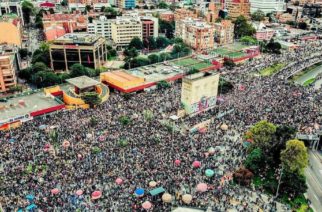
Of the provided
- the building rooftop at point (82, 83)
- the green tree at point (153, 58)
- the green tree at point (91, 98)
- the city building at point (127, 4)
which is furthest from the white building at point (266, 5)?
the green tree at point (91, 98)

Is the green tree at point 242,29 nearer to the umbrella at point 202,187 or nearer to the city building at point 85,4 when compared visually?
the city building at point 85,4

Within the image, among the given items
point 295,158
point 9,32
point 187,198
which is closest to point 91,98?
point 187,198

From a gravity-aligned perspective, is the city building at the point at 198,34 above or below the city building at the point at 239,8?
below

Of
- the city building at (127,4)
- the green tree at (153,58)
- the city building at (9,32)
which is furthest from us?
the city building at (127,4)

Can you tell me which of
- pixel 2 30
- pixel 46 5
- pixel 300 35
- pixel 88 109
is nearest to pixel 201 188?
pixel 88 109

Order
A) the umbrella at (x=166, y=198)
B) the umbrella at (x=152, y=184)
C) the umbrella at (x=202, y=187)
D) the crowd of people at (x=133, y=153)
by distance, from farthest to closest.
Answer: the umbrella at (x=152, y=184)
the umbrella at (x=202, y=187)
the crowd of people at (x=133, y=153)
the umbrella at (x=166, y=198)

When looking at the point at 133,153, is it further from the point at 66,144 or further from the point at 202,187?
the point at 202,187
